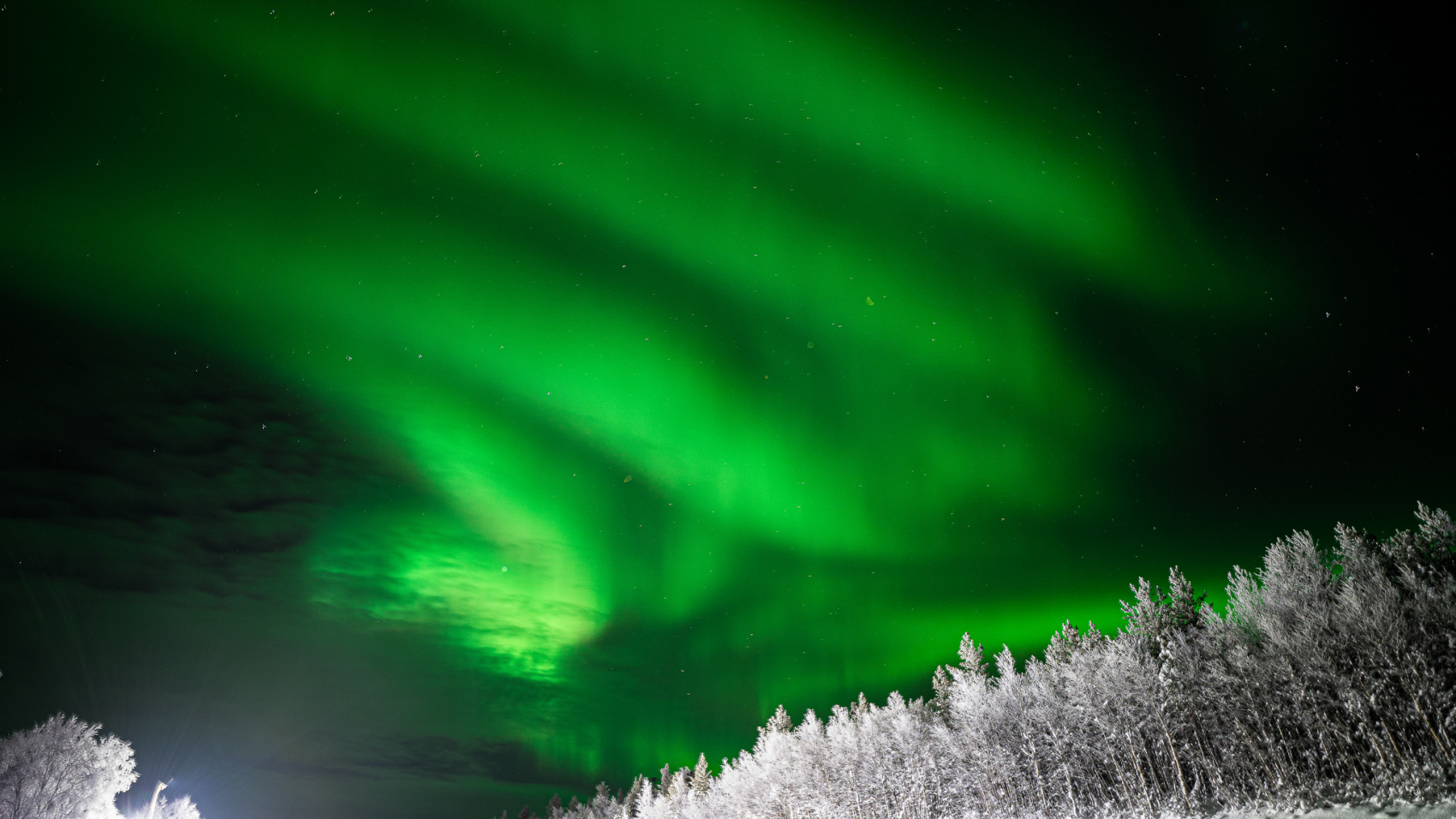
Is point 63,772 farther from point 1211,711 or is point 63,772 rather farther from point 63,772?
point 1211,711

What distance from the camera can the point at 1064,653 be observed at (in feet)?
177

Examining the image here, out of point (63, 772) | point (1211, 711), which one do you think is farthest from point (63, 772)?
point (1211, 711)

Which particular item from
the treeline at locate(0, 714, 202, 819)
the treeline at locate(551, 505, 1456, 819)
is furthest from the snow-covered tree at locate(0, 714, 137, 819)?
the treeline at locate(551, 505, 1456, 819)

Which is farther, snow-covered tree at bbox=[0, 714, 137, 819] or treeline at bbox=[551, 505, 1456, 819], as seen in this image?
snow-covered tree at bbox=[0, 714, 137, 819]

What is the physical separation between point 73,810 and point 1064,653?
72.1 m

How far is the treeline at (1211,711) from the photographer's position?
96.9 feet

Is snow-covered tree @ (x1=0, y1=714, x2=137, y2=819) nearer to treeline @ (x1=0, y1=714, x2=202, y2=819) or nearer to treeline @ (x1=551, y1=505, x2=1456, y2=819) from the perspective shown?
treeline @ (x1=0, y1=714, x2=202, y2=819)

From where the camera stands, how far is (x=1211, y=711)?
1512 inches

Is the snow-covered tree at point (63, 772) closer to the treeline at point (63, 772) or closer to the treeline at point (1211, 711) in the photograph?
the treeline at point (63, 772)

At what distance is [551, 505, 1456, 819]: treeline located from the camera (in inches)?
1163

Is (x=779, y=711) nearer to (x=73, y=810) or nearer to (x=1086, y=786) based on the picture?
(x=1086, y=786)

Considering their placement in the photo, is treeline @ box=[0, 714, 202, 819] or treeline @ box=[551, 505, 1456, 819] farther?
treeline @ box=[0, 714, 202, 819]

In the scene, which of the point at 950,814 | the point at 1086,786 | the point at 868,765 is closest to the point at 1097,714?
the point at 1086,786

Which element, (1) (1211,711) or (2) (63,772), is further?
(2) (63,772)
